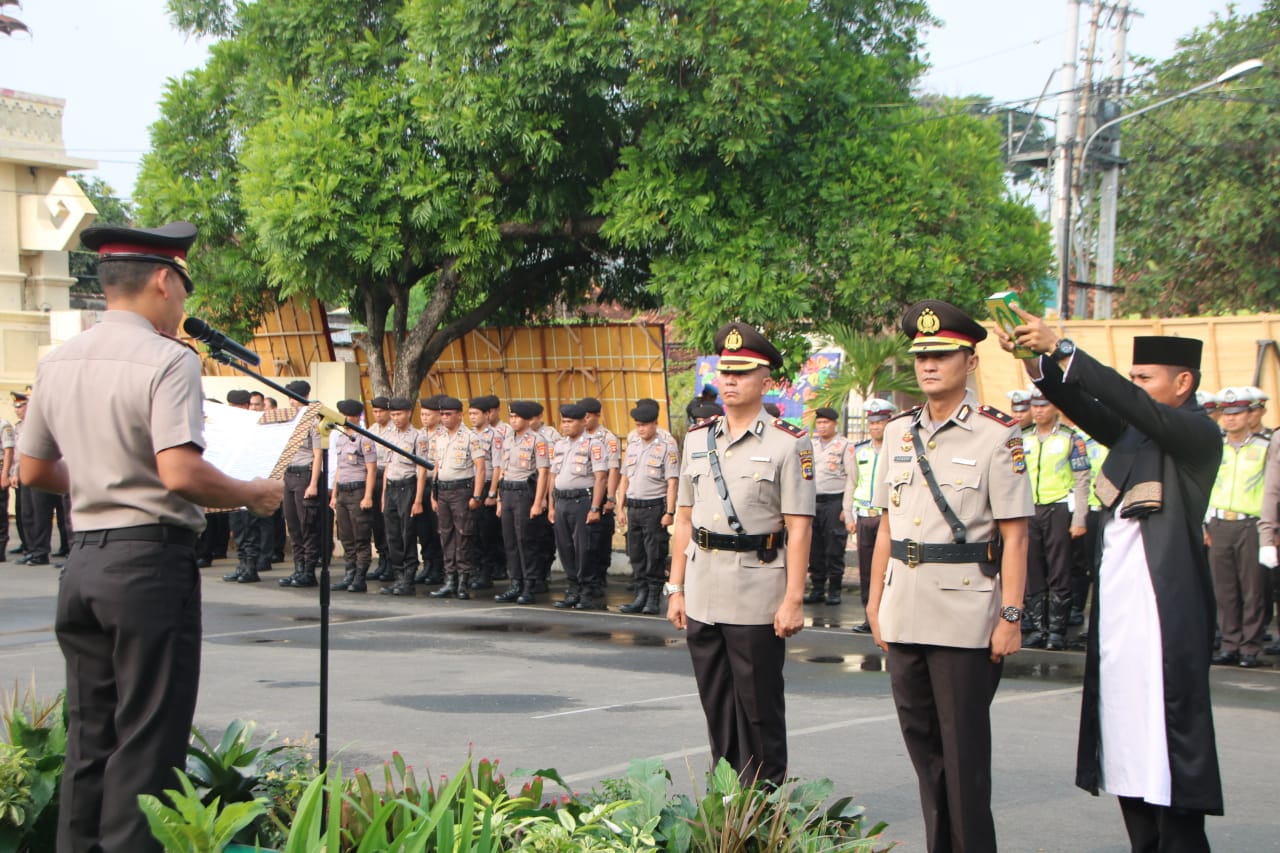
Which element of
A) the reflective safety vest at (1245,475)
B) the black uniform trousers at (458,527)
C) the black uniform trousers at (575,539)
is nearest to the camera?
the reflective safety vest at (1245,475)

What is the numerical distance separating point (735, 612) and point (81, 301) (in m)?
41.4

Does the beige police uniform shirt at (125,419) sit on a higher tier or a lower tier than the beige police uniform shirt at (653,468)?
higher

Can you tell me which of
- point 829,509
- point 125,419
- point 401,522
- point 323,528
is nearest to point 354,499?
point 401,522

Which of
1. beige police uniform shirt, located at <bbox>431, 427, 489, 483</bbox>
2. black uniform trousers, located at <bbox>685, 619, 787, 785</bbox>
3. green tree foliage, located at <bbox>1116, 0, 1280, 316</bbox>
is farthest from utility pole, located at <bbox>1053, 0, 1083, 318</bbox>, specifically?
black uniform trousers, located at <bbox>685, 619, 787, 785</bbox>

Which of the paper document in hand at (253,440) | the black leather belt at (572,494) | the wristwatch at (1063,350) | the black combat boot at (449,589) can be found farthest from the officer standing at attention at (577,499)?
the wristwatch at (1063,350)

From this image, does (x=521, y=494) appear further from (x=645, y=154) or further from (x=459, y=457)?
(x=645, y=154)

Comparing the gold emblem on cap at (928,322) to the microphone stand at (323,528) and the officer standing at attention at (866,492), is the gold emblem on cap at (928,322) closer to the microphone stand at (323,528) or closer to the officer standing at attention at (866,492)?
the microphone stand at (323,528)

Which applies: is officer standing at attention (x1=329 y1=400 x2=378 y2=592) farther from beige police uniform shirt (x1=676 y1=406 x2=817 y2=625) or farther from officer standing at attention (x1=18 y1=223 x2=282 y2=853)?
officer standing at attention (x1=18 y1=223 x2=282 y2=853)

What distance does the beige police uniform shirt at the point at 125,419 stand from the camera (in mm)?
4047

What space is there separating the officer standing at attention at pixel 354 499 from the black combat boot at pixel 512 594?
5.85 ft

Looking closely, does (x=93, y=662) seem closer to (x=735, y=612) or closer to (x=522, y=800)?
(x=522, y=800)

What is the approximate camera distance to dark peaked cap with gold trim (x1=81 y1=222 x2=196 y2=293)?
13.7 ft

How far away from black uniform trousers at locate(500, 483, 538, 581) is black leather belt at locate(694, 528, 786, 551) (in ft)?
28.2

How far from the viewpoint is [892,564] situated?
4.98m
